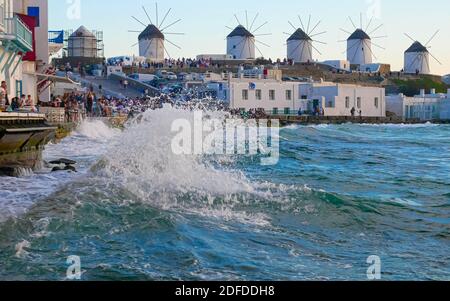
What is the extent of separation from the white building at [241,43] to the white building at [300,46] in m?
7.24

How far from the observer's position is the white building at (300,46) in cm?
11938

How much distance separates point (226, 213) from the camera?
1188 cm

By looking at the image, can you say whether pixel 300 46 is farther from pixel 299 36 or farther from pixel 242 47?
pixel 242 47

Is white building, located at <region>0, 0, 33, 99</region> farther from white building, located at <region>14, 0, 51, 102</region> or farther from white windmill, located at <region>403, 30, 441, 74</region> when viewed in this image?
white windmill, located at <region>403, 30, 441, 74</region>

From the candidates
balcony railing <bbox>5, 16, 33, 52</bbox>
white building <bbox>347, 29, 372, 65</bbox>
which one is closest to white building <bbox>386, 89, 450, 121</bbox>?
white building <bbox>347, 29, 372, 65</bbox>

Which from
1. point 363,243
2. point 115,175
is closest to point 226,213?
point 363,243

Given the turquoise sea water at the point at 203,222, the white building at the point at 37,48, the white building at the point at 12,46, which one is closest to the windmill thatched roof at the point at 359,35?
the white building at the point at 37,48

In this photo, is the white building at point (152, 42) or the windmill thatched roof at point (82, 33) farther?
the white building at point (152, 42)

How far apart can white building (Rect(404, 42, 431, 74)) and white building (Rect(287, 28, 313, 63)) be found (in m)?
15.9

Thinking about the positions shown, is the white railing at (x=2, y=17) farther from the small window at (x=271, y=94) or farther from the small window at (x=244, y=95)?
the small window at (x=271, y=94)

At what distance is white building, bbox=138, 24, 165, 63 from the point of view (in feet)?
362

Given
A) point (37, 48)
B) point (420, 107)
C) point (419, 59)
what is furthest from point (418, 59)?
point (37, 48)

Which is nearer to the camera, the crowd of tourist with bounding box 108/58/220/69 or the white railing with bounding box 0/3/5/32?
the white railing with bounding box 0/3/5/32

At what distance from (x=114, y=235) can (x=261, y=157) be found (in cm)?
1518
